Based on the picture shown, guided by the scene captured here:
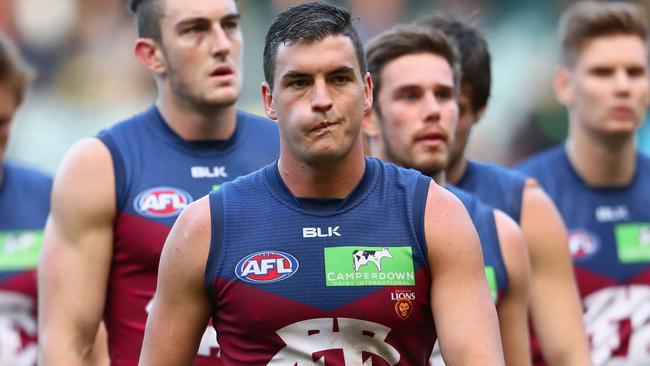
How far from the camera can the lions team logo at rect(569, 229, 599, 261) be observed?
8656 millimetres

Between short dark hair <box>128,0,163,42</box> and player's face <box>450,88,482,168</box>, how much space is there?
154 cm

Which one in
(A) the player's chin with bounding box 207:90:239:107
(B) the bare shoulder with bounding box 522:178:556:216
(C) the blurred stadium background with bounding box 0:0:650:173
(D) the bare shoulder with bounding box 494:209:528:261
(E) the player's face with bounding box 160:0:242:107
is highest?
(C) the blurred stadium background with bounding box 0:0:650:173

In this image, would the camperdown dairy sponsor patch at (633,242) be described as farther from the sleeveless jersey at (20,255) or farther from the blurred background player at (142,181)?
the sleeveless jersey at (20,255)

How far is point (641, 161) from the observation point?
360 inches

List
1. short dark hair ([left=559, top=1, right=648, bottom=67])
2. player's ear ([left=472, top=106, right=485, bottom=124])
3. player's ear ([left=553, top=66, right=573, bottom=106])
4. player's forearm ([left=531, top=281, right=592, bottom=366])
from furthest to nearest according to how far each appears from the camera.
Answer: player's ear ([left=553, top=66, right=573, bottom=106]) → short dark hair ([left=559, top=1, right=648, bottom=67]) → player's ear ([left=472, top=106, right=485, bottom=124]) → player's forearm ([left=531, top=281, right=592, bottom=366])

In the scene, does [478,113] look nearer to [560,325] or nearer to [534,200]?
[534,200]

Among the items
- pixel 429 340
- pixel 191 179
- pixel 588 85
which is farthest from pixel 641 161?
pixel 429 340

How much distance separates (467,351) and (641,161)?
459 centimetres

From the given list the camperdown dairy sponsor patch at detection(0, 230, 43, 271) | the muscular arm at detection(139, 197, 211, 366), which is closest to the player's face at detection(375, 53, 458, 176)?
the muscular arm at detection(139, 197, 211, 366)

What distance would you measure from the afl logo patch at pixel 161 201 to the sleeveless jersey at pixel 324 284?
1.59m

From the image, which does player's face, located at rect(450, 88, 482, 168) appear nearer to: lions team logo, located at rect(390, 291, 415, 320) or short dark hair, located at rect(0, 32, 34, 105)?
lions team logo, located at rect(390, 291, 415, 320)

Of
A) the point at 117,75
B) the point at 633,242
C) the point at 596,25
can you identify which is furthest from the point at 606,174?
the point at 117,75

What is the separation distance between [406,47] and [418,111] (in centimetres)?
43

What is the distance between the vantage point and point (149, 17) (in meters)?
7.31
